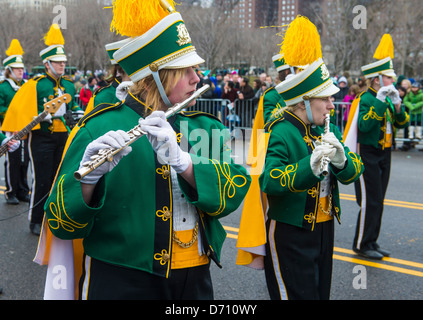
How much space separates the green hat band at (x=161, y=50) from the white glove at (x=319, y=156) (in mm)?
1140

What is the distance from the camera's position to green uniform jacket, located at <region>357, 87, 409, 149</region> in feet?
17.9

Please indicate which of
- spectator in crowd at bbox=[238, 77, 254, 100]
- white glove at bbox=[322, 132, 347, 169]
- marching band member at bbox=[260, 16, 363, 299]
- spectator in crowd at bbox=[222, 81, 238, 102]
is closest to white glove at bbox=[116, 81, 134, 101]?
marching band member at bbox=[260, 16, 363, 299]

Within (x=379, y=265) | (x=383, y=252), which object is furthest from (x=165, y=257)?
(x=383, y=252)

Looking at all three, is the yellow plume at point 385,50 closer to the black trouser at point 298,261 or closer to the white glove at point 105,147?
the black trouser at point 298,261

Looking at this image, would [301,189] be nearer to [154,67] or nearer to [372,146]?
[154,67]

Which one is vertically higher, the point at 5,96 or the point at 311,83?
the point at 311,83

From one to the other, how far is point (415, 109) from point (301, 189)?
11.1 metres

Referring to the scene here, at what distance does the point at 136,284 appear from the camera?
2.32 metres

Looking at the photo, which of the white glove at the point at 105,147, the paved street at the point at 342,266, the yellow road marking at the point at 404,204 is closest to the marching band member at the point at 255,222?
the paved street at the point at 342,266

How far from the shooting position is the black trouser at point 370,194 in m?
5.57

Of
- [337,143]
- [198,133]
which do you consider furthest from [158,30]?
[337,143]

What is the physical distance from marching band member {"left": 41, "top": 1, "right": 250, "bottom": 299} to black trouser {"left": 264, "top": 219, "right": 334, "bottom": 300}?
1.11 meters
